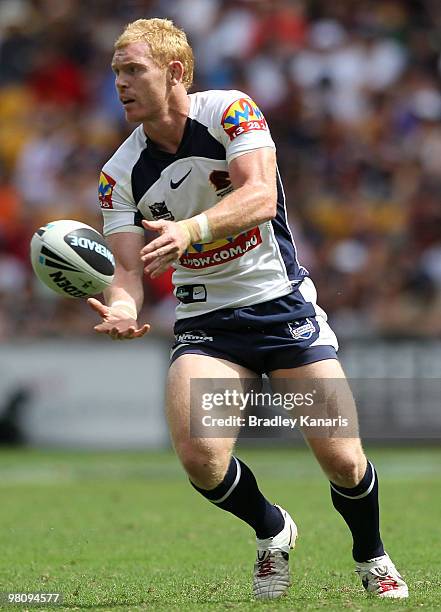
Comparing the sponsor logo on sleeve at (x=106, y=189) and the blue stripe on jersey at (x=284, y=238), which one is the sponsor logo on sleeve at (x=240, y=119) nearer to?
the blue stripe on jersey at (x=284, y=238)

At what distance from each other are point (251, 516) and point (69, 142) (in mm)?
12506

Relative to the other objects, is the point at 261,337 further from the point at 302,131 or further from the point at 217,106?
the point at 302,131

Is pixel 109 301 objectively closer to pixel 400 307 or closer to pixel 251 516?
pixel 251 516

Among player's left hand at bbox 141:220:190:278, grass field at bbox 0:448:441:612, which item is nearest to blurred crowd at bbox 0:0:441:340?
grass field at bbox 0:448:441:612

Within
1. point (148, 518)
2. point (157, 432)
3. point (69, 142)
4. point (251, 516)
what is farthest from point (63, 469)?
point (251, 516)

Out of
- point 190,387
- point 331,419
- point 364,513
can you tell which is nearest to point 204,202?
point 190,387

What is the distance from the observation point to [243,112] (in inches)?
220

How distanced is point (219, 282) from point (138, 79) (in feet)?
3.42

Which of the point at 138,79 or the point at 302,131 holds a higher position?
the point at 302,131

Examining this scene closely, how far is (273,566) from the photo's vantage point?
226 inches

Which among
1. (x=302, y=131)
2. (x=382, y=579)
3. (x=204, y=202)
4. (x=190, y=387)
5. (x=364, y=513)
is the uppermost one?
(x=302, y=131)

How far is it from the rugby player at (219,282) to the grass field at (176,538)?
41 centimetres

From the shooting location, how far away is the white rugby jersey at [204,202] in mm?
5668

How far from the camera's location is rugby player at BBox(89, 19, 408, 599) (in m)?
5.53
